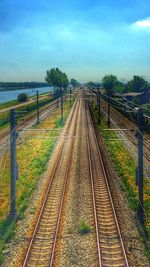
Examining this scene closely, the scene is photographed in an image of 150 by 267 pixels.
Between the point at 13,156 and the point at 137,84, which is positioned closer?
the point at 13,156

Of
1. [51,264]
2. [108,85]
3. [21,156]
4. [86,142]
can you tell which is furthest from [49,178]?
[108,85]

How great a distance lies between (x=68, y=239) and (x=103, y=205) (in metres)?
3.95

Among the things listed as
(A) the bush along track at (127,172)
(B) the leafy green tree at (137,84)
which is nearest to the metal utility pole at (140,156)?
(A) the bush along track at (127,172)

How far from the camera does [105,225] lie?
→ 13.1 metres

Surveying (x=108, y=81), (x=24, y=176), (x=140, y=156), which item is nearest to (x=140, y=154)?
(x=140, y=156)

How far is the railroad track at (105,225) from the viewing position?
10.5 m

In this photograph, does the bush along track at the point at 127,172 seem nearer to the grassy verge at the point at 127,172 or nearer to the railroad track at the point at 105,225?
the grassy verge at the point at 127,172

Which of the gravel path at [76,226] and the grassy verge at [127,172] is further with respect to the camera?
the grassy verge at [127,172]

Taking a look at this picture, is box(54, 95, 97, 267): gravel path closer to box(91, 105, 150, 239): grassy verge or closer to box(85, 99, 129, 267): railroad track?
box(85, 99, 129, 267): railroad track

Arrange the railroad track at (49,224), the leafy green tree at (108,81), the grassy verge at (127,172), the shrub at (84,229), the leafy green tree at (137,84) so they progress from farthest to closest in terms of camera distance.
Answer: the leafy green tree at (137,84), the leafy green tree at (108,81), the grassy verge at (127,172), the shrub at (84,229), the railroad track at (49,224)

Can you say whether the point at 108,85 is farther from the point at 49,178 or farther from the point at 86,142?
the point at 49,178

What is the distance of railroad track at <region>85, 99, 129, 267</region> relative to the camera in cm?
1047

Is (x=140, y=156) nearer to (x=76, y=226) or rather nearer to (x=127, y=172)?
(x=76, y=226)

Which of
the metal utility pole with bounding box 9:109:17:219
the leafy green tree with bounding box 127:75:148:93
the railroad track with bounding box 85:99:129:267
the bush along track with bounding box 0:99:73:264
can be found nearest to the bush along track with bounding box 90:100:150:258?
the railroad track with bounding box 85:99:129:267
